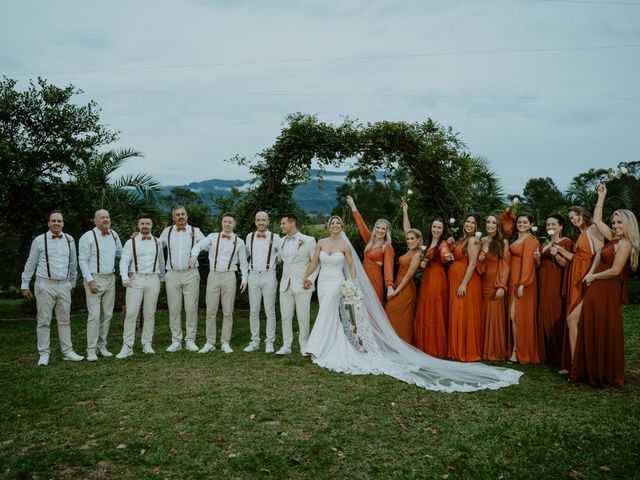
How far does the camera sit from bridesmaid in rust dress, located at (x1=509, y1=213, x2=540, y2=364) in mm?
7949

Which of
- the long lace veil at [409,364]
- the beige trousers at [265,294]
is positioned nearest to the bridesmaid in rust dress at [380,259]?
the long lace veil at [409,364]

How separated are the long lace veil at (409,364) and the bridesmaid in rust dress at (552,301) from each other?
3.18 ft

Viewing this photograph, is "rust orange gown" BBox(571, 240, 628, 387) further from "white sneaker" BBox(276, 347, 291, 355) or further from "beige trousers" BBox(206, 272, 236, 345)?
"beige trousers" BBox(206, 272, 236, 345)

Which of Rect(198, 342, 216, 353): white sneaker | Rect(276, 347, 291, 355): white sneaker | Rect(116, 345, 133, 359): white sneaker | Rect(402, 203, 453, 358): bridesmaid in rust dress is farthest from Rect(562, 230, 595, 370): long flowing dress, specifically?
Rect(116, 345, 133, 359): white sneaker

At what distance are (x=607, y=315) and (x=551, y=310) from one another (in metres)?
1.21

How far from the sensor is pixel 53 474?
14.1 feet

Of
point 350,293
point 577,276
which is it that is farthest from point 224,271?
point 577,276

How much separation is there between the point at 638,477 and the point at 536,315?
3.91 m

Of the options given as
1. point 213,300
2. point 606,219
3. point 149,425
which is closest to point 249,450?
point 149,425

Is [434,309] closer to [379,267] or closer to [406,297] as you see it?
[406,297]

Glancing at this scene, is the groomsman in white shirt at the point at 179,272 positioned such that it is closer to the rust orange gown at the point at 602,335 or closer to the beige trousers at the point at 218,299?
the beige trousers at the point at 218,299

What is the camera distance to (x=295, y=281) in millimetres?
8586

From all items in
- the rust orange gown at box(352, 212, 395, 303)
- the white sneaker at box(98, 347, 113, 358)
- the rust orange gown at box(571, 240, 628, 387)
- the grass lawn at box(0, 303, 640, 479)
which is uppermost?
the rust orange gown at box(352, 212, 395, 303)

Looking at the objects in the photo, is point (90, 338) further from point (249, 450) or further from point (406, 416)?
point (406, 416)
